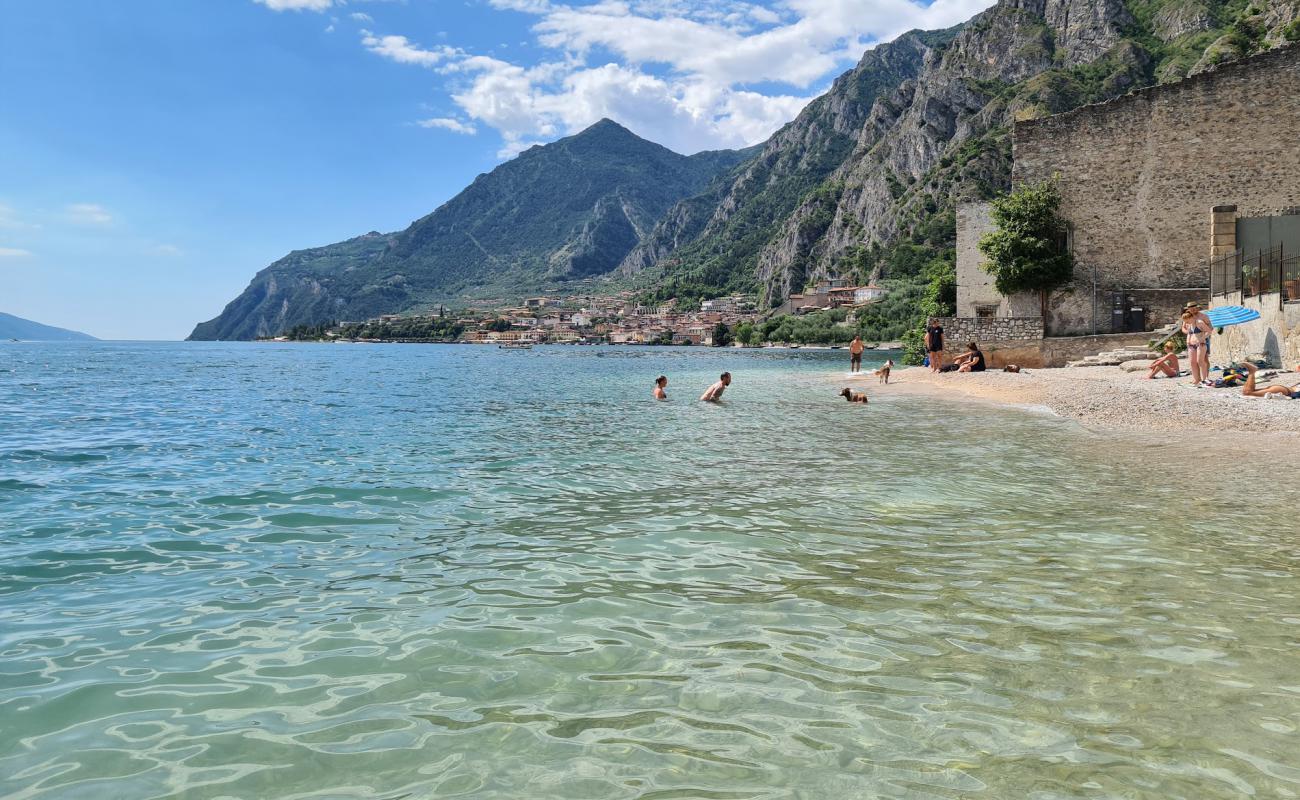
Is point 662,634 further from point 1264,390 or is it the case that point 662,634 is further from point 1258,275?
point 1258,275

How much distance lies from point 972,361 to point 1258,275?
9701 millimetres

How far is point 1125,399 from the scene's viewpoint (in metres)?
16.6

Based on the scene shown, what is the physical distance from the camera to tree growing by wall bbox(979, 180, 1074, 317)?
30281mm

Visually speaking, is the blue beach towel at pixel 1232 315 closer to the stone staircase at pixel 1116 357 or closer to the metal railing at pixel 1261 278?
the metal railing at pixel 1261 278

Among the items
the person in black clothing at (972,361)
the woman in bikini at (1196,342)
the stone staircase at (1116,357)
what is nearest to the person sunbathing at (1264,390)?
the woman in bikini at (1196,342)

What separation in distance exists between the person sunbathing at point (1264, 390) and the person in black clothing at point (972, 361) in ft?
43.0

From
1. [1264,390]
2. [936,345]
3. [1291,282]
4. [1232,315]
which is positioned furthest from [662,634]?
[936,345]

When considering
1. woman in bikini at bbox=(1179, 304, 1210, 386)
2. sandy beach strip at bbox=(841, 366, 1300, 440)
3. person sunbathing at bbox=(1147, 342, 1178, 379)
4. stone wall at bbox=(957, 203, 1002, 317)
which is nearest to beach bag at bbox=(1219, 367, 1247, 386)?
sandy beach strip at bbox=(841, 366, 1300, 440)

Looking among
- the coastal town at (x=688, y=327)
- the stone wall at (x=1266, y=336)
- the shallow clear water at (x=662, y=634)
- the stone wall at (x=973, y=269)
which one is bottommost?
the shallow clear water at (x=662, y=634)

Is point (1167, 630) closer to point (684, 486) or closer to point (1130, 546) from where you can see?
point (1130, 546)

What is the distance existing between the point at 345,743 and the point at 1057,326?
33588mm

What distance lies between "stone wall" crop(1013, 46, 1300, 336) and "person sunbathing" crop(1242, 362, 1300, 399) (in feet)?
52.4

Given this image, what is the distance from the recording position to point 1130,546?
5.95 m

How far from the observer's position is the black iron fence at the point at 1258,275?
58.6 feet
